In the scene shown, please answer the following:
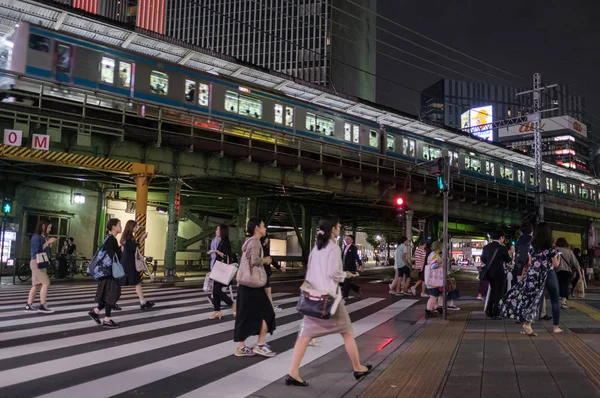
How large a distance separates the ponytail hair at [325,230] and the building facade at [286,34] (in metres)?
86.6

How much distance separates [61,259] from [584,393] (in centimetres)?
1940

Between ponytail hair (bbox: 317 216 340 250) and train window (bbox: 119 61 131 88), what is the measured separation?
53.3 ft

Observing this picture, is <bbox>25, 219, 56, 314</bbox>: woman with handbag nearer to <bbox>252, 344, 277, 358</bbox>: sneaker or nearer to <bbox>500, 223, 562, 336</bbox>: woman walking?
<bbox>252, 344, 277, 358</bbox>: sneaker

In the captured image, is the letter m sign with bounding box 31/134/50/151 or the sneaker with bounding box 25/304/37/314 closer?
the sneaker with bounding box 25/304/37/314

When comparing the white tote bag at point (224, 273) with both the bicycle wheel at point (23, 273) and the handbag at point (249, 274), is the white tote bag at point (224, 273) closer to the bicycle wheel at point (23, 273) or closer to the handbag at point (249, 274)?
the handbag at point (249, 274)

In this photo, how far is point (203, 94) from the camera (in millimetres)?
21250

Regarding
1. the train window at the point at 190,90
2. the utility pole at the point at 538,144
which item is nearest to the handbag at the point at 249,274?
the train window at the point at 190,90

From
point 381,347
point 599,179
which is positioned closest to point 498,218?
point 599,179

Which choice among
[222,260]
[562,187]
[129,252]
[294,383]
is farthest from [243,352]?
[562,187]

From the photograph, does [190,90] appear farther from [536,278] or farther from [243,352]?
[536,278]

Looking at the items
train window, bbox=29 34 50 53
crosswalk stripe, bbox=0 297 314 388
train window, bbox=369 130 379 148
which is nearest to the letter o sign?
train window, bbox=29 34 50 53

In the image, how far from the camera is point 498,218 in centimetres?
3691

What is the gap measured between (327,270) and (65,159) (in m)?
14.3

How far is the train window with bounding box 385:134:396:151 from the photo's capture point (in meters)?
30.1
